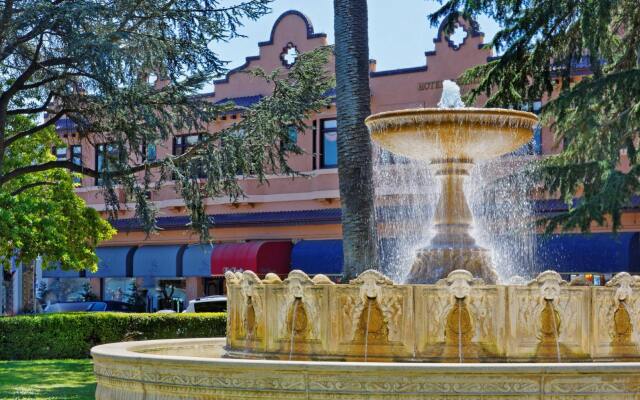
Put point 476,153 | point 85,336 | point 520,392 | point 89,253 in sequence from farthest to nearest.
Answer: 1. point 89,253
2. point 85,336
3. point 476,153
4. point 520,392

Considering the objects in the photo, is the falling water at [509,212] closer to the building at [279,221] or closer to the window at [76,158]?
the building at [279,221]

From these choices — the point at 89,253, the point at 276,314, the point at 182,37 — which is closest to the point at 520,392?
the point at 276,314

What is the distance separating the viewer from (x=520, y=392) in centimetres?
880

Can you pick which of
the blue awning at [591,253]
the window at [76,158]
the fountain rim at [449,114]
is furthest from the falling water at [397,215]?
the fountain rim at [449,114]

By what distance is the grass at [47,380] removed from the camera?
18141 mm

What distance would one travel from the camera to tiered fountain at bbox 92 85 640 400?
8.85 meters

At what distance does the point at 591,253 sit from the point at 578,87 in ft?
34.1

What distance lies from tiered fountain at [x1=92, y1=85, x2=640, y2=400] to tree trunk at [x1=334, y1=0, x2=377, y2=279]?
4593mm

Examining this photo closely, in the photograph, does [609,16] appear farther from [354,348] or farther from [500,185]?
[354,348]

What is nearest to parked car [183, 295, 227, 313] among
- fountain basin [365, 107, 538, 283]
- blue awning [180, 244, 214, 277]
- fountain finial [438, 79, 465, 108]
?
blue awning [180, 244, 214, 277]

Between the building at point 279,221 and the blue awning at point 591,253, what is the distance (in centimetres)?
3

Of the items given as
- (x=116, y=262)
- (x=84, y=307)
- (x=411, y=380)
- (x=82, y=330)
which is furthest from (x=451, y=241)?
(x=116, y=262)

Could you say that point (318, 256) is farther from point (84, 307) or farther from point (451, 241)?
point (451, 241)

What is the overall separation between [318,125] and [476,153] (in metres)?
25.6
